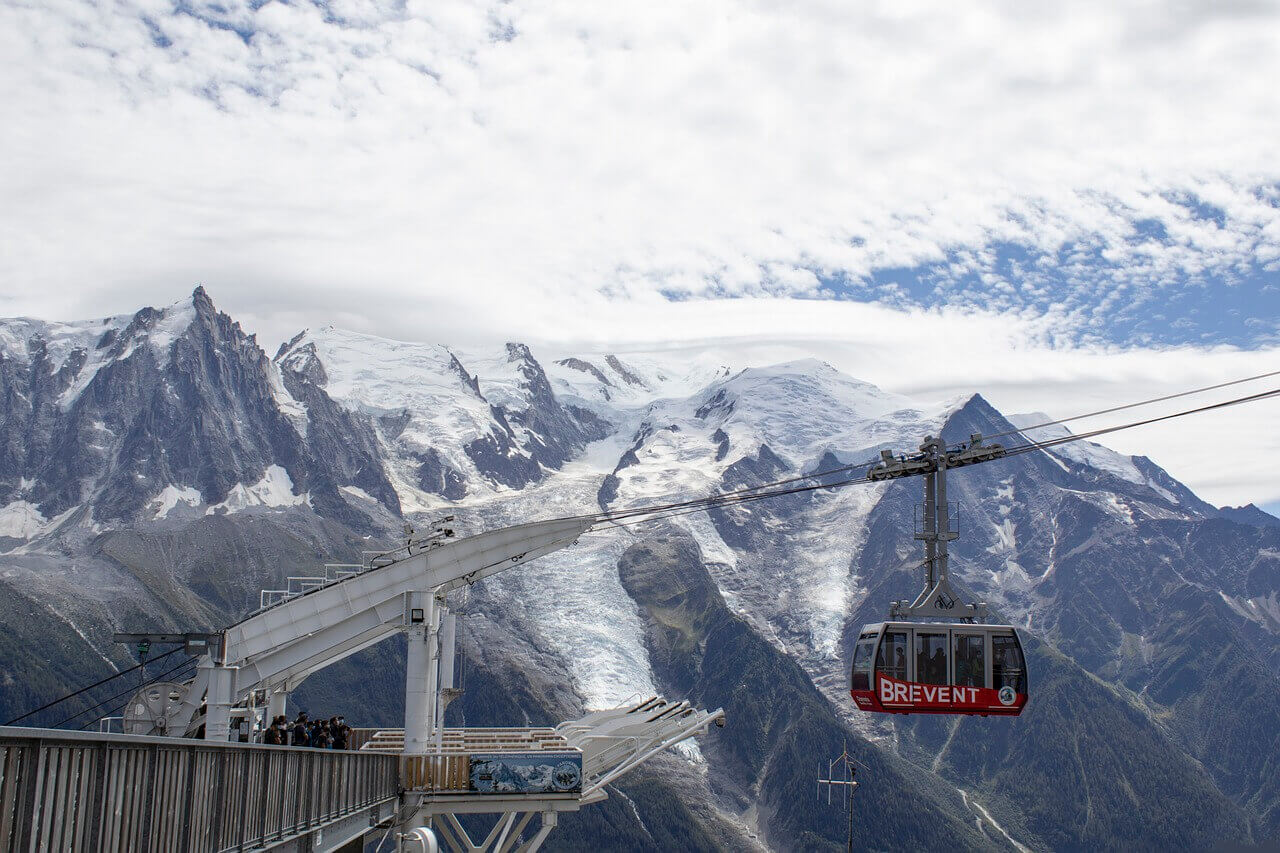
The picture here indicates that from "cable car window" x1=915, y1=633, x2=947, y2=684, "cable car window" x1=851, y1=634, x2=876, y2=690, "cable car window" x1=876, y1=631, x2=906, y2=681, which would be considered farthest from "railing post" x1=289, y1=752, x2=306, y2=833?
"cable car window" x1=915, y1=633, x2=947, y2=684

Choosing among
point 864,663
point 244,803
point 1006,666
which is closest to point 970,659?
point 1006,666

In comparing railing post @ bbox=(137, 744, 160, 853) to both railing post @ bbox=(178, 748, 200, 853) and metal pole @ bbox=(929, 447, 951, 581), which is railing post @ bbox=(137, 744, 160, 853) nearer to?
railing post @ bbox=(178, 748, 200, 853)

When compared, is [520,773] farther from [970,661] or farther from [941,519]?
[941,519]

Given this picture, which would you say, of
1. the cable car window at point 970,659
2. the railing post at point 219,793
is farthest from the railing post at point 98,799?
the cable car window at point 970,659

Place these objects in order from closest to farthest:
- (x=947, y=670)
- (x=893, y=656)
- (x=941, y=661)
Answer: (x=947, y=670) < (x=941, y=661) < (x=893, y=656)

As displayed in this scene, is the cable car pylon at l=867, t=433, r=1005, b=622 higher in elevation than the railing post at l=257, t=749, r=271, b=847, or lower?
higher

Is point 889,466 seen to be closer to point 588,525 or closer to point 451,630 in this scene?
point 588,525
